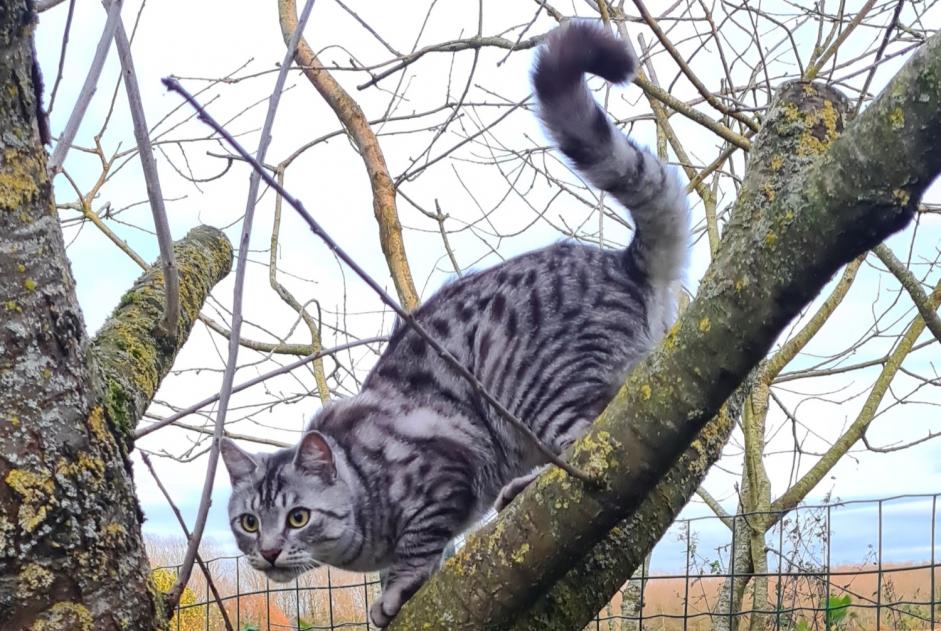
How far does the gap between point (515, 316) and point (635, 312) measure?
281 millimetres

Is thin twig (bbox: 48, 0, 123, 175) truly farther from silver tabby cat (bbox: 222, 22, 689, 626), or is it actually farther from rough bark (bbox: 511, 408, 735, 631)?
silver tabby cat (bbox: 222, 22, 689, 626)

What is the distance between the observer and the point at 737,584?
3125mm

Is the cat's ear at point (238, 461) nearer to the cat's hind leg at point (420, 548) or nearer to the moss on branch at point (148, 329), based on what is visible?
the moss on branch at point (148, 329)

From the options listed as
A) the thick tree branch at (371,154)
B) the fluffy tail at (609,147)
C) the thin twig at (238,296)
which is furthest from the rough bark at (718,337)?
the thick tree branch at (371,154)

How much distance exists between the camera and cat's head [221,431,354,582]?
207cm

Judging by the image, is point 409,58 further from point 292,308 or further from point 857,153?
point 857,153

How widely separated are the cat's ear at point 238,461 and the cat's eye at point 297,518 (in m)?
0.17

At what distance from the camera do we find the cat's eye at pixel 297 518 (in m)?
2.10

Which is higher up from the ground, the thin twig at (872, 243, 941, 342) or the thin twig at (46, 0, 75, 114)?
the thin twig at (872, 243, 941, 342)

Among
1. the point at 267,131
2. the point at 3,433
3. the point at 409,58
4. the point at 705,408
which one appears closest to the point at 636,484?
the point at 705,408

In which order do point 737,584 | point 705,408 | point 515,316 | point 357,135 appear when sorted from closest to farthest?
point 705,408
point 515,316
point 357,135
point 737,584

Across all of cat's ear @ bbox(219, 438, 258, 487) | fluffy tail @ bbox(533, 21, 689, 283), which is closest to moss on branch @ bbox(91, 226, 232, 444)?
cat's ear @ bbox(219, 438, 258, 487)

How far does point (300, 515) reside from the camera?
6.91 ft

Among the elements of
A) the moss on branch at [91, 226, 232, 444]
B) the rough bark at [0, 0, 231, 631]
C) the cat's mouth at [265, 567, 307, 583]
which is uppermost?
the moss on branch at [91, 226, 232, 444]
